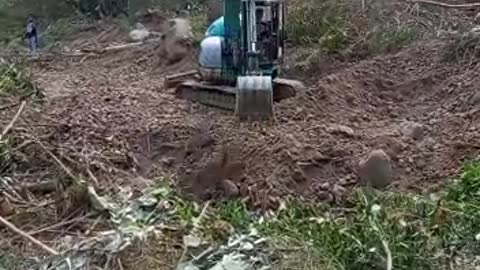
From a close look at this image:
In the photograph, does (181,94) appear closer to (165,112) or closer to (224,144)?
(165,112)

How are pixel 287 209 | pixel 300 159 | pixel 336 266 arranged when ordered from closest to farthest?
pixel 336 266 → pixel 287 209 → pixel 300 159

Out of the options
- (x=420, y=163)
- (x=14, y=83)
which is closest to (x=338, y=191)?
(x=420, y=163)

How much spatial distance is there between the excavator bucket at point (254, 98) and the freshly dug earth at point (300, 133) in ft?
0.34

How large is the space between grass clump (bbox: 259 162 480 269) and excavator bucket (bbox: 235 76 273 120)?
1.79 meters

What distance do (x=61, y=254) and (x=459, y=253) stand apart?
6.11 feet

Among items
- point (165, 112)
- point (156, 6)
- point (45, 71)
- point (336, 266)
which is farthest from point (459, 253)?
point (156, 6)

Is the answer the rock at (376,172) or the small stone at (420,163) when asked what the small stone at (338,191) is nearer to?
the rock at (376,172)

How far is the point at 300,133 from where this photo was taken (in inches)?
244

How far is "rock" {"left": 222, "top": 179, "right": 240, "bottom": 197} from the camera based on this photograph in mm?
5301

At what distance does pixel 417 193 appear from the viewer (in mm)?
5277

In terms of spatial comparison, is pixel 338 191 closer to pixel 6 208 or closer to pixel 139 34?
pixel 6 208

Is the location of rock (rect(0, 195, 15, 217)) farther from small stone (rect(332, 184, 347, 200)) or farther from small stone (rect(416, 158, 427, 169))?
small stone (rect(416, 158, 427, 169))

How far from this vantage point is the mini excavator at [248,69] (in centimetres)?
663

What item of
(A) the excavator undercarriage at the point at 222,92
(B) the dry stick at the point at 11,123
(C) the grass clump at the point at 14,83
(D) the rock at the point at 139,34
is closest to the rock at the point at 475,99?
(A) the excavator undercarriage at the point at 222,92
